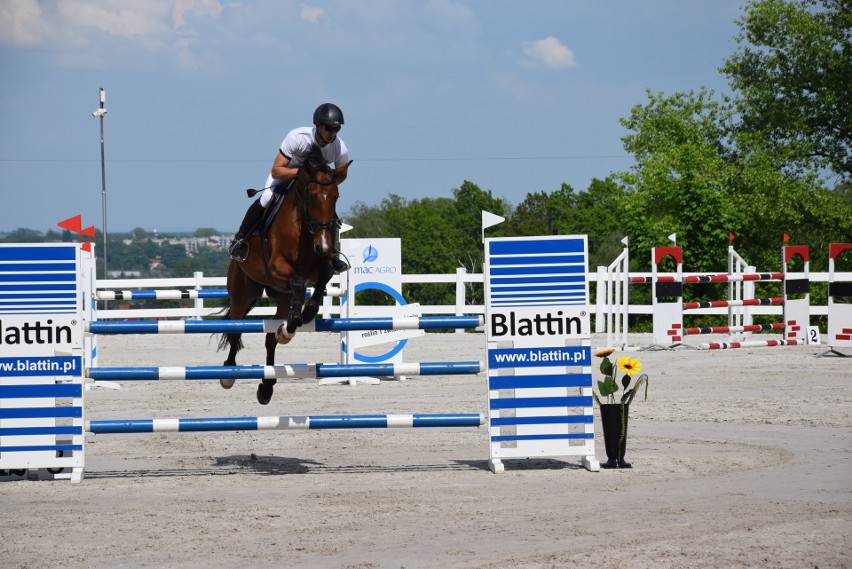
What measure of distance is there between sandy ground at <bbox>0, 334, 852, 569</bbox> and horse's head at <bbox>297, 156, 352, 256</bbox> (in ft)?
4.80

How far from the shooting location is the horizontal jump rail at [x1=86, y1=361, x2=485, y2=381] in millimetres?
6129

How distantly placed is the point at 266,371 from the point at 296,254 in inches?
35.8

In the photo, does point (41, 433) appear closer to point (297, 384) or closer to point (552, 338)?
point (552, 338)

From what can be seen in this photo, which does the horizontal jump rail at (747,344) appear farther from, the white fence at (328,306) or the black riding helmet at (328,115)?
the black riding helmet at (328,115)

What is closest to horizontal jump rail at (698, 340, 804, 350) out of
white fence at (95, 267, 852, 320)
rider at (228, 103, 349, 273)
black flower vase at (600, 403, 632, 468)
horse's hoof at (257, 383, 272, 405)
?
white fence at (95, 267, 852, 320)

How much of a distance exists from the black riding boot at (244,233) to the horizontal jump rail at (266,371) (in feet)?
3.97

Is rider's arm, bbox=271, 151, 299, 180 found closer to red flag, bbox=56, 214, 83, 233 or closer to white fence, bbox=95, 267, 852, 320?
red flag, bbox=56, 214, 83, 233

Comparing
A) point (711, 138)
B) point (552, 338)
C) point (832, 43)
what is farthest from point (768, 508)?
point (711, 138)

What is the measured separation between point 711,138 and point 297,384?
99.6 ft

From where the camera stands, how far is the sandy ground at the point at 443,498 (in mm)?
4238

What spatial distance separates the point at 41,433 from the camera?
6.04 meters

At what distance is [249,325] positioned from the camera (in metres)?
6.19

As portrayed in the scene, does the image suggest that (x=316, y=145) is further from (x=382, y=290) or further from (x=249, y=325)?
(x=382, y=290)

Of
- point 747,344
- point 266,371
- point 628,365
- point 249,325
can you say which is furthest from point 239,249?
point 747,344
